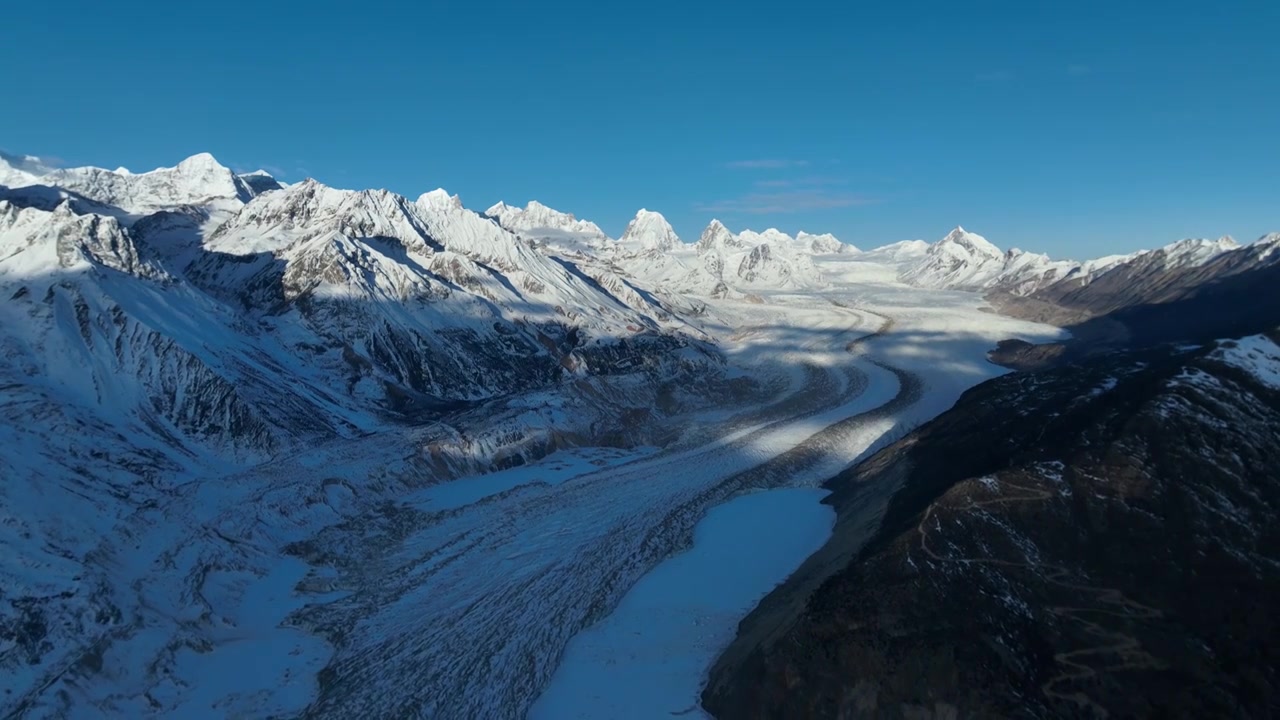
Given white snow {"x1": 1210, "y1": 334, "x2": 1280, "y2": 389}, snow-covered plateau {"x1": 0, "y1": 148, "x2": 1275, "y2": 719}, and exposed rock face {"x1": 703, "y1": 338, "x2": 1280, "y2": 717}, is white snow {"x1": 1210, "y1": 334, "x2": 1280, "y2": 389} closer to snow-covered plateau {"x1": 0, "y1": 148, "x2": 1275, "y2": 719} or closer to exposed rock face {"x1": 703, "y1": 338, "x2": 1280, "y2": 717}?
exposed rock face {"x1": 703, "y1": 338, "x2": 1280, "y2": 717}

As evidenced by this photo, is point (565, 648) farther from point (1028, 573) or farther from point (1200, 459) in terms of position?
point (1200, 459)

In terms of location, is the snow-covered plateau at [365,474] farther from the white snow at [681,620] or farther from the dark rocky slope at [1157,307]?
the dark rocky slope at [1157,307]

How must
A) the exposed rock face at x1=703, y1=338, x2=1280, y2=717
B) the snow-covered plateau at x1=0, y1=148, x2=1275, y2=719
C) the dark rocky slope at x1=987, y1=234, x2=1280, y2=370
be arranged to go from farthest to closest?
the dark rocky slope at x1=987, y1=234, x2=1280, y2=370 < the snow-covered plateau at x1=0, y1=148, x2=1275, y2=719 < the exposed rock face at x1=703, y1=338, x2=1280, y2=717

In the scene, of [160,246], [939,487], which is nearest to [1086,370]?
[939,487]

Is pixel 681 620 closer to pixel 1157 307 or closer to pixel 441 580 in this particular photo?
pixel 441 580


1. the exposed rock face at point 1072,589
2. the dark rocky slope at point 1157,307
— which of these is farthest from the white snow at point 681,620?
the dark rocky slope at point 1157,307

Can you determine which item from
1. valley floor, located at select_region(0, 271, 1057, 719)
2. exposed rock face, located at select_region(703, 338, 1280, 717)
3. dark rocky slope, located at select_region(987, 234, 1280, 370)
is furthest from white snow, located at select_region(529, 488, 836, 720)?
dark rocky slope, located at select_region(987, 234, 1280, 370)
